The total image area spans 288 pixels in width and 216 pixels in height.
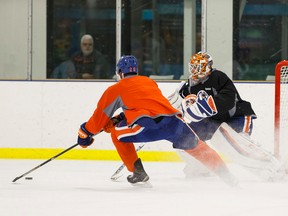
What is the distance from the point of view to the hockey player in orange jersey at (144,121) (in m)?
5.28

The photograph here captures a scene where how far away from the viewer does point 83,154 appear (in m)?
7.54

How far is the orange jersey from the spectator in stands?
2660 mm

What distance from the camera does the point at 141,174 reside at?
5.43m

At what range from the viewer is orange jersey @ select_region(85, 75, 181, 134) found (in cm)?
527

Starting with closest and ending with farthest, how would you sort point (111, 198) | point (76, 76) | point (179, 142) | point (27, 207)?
point (27, 207), point (111, 198), point (179, 142), point (76, 76)

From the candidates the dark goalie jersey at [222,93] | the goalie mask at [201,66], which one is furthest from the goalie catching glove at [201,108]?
the goalie mask at [201,66]

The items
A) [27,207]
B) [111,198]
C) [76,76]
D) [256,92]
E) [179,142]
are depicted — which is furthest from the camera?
[76,76]

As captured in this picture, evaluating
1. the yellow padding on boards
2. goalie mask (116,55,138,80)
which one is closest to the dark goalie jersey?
goalie mask (116,55,138,80)

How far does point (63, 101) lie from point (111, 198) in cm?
277

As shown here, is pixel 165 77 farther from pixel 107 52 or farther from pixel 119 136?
pixel 119 136

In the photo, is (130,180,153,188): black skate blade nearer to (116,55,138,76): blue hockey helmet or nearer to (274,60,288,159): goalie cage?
(116,55,138,76): blue hockey helmet

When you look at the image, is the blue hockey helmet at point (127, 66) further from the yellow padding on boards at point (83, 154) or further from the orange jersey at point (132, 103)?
the yellow padding on boards at point (83, 154)

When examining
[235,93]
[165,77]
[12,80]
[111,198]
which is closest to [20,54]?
[12,80]

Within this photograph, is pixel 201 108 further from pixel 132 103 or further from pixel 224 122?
pixel 132 103
